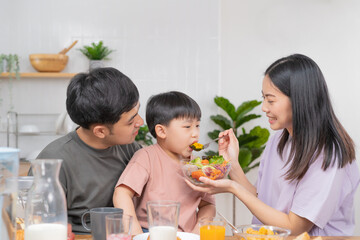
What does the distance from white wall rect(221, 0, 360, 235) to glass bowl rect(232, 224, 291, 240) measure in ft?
12.0

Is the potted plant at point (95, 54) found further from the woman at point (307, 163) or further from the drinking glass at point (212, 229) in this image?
the drinking glass at point (212, 229)

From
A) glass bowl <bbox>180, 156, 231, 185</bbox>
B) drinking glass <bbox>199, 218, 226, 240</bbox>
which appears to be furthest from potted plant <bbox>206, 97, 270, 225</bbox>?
drinking glass <bbox>199, 218, 226, 240</bbox>

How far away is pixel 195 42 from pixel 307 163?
3175 mm

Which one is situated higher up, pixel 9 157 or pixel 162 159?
pixel 9 157

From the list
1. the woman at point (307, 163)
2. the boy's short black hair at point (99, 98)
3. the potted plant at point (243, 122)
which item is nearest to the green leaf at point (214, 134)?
the potted plant at point (243, 122)

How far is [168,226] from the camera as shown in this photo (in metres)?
1.23

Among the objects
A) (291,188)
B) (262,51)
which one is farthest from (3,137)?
(291,188)

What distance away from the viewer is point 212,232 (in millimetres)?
1374

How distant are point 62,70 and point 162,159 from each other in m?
2.90

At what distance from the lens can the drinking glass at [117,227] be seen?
117 cm

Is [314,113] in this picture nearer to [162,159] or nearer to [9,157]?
[162,159]

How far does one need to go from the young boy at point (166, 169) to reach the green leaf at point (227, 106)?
2.40m

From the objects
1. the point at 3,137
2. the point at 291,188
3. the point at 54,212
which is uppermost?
the point at 54,212

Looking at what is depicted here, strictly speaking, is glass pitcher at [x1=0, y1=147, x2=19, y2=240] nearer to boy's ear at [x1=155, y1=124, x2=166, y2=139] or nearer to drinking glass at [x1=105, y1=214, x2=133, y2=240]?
drinking glass at [x1=105, y1=214, x2=133, y2=240]
